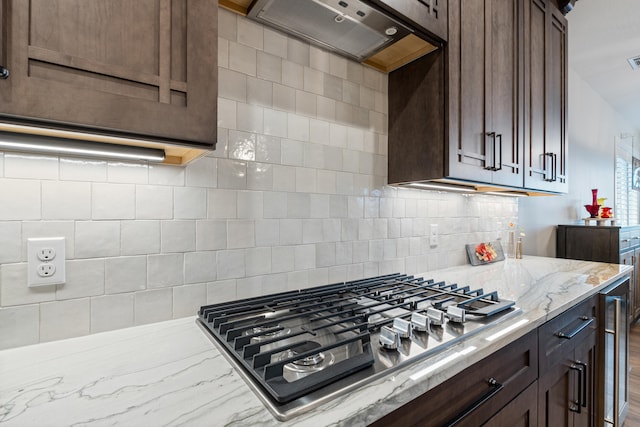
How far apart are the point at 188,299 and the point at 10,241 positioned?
47 centimetres

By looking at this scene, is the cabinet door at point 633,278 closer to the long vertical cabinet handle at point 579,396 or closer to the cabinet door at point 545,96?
the cabinet door at point 545,96

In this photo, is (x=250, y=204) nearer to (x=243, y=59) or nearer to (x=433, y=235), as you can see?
(x=243, y=59)

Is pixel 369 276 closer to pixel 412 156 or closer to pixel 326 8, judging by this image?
pixel 412 156

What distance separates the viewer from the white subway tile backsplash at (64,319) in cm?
82

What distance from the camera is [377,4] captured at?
1.05 m

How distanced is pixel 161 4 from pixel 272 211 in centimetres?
71

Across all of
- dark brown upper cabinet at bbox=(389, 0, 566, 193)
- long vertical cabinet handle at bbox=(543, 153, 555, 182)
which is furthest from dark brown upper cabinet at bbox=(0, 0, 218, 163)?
long vertical cabinet handle at bbox=(543, 153, 555, 182)

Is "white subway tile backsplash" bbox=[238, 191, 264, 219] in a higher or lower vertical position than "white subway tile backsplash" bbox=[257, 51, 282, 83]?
lower

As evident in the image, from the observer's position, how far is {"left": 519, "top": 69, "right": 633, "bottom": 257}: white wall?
292cm

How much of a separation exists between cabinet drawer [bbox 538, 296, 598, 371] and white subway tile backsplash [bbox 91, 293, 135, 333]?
1.32 metres

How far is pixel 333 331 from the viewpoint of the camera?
33.4 inches

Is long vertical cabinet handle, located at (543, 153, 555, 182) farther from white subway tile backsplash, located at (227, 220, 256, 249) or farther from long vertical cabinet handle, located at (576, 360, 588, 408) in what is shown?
white subway tile backsplash, located at (227, 220, 256, 249)

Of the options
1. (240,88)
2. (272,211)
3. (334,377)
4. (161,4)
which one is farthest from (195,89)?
(334,377)

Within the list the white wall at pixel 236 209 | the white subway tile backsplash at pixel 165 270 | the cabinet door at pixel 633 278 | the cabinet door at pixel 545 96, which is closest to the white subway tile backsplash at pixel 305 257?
the white wall at pixel 236 209
